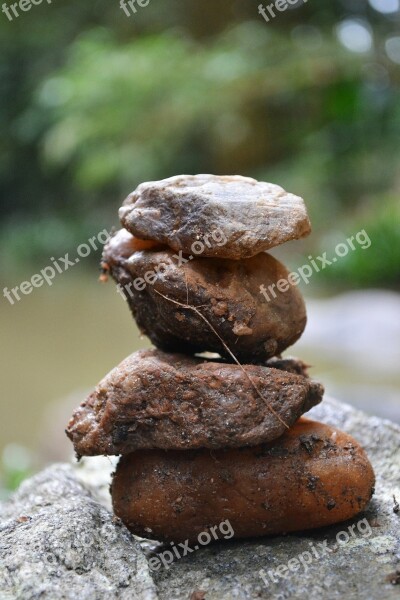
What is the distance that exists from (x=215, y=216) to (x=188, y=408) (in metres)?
0.62

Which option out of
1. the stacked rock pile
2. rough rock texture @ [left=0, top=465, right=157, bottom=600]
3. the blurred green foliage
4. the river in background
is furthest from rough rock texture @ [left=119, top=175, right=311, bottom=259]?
the blurred green foliage

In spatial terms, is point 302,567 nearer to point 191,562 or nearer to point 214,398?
point 191,562

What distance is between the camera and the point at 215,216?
2.18 m

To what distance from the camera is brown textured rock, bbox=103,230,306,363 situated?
87.4 inches

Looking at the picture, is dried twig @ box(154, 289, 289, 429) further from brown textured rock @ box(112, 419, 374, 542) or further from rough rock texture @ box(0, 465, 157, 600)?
rough rock texture @ box(0, 465, 157, 600)

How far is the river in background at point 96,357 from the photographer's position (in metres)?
6.38

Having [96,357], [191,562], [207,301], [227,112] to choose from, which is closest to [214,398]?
[207,301]

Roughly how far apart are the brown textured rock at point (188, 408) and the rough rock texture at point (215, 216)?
0.40 meters

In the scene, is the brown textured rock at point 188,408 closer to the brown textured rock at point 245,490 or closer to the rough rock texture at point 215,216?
the brown textured rock at point 245,490

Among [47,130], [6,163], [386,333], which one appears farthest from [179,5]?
[386,333]

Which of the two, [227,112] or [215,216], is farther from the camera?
[227,112]

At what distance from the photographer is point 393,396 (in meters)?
5.83

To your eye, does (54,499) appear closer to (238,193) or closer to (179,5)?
(238,193)

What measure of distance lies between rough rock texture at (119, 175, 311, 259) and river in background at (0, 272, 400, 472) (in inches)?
125
